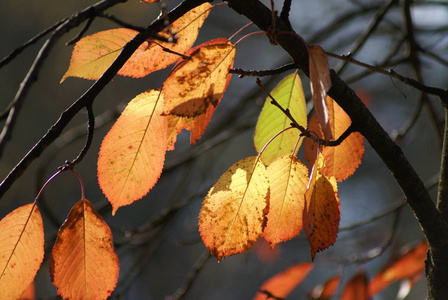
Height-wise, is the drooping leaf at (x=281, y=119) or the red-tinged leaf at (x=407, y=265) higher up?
the drooping leaf at (x=281, y=119)

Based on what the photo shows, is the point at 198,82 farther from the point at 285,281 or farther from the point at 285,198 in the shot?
the point at 285,281

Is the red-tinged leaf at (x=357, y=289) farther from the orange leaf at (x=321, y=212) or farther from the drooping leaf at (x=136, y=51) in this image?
the drooping leaf at (x=136, y=51)

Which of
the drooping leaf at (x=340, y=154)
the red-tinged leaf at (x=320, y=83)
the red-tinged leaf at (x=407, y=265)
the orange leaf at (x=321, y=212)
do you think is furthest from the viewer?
the red-tinged leaf at (x=407, y=265)

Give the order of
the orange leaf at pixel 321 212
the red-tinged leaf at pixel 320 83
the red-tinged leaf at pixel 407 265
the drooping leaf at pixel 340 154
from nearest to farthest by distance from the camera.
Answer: the red-tinged leaf at pixel 320 83
the orange leaf at pixel 321 212
the drooping leaf at pixel 340 154
the red-tinged leaf at pixel 407 265

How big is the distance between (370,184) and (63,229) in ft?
16.9

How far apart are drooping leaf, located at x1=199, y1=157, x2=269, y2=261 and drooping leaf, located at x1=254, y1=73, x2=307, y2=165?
0.31 ft

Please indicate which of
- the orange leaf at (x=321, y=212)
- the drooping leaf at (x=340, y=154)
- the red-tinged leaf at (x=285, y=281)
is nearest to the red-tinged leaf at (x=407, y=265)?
the red-tinged leaf at (x=285, y=281)

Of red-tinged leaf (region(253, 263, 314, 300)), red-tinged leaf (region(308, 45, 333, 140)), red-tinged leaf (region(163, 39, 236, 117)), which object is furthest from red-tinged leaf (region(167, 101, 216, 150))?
red-tinged leaf (region(253, 263, 314, 300))

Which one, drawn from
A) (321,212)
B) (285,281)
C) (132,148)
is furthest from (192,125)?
(285,281)

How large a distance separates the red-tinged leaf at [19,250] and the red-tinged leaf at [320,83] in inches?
13.9

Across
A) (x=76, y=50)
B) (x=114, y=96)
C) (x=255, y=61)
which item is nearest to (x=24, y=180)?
(x=114, y=96)

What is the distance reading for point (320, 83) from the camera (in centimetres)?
42

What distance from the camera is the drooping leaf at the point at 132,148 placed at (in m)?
0.56

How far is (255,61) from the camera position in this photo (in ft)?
17.4
